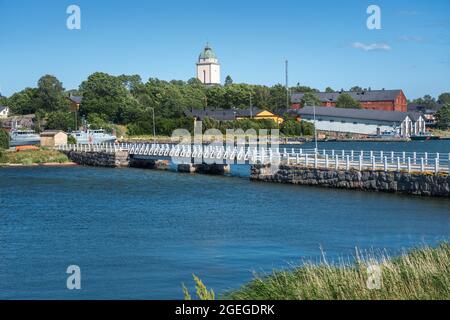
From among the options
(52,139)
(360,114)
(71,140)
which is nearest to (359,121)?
(360,114)

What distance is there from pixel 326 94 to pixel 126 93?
58.3 m

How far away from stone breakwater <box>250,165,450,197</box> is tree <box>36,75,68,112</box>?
95.1m

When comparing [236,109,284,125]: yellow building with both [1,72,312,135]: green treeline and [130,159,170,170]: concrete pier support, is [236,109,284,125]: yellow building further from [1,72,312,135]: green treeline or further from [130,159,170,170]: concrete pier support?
[130,159,170,170]: concrete pier support

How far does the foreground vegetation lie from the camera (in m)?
16.9

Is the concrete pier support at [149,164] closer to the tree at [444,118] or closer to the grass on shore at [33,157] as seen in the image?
the grass on shore at [33,157]

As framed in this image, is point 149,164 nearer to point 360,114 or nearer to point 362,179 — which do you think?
point 362,179

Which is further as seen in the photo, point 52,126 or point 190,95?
point 190,95

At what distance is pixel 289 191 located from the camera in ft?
156

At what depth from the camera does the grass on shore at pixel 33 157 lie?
3253 inches

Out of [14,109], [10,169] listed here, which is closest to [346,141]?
[14,109]

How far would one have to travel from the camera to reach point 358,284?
17328mm

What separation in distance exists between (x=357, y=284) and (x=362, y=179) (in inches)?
1149
